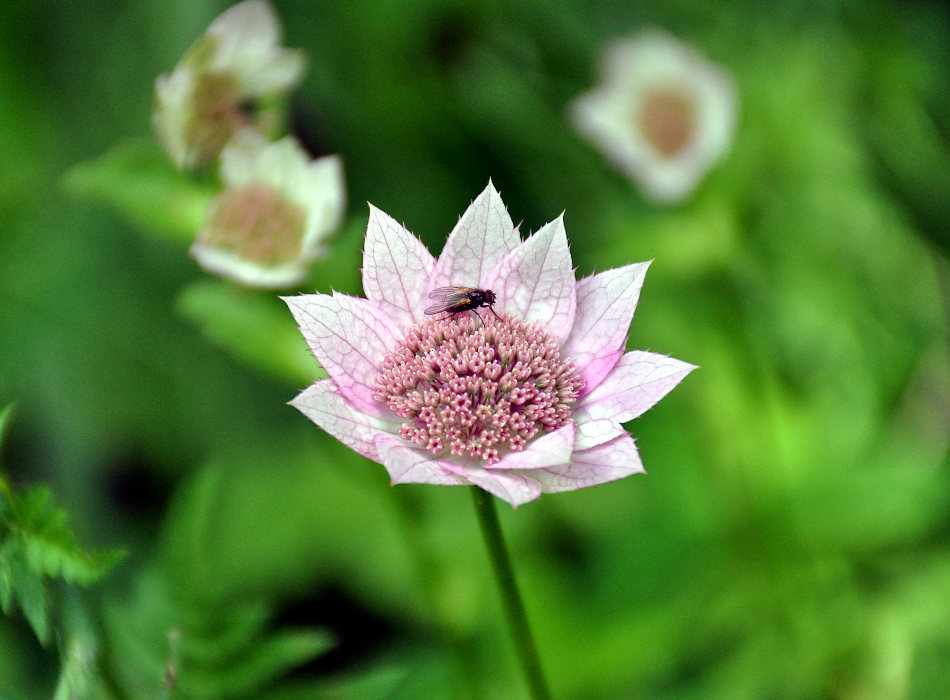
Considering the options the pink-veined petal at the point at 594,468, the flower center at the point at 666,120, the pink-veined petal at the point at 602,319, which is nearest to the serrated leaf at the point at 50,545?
the pink-veined petal at the point at 594,468

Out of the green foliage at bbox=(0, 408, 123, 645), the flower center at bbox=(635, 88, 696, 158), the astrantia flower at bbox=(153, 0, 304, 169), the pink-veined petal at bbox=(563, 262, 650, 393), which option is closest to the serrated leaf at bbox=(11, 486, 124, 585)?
the green foliage at bbox=(0, 408, 123, 645)

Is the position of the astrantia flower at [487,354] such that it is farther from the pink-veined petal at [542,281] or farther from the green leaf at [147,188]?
the green leaf at [147,188]

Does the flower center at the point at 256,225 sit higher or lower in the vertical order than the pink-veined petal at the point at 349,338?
higher

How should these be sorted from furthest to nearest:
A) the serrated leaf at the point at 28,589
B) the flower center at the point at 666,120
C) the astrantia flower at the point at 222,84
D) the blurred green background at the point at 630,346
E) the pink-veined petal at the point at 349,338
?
the flower center at the point at 666,120, the blurred green background at the point at 630,346, the astrantia flower at the point at 222,84, the pink-veined petal at the point at 349,338, the serrated leaf at the point at 28,589

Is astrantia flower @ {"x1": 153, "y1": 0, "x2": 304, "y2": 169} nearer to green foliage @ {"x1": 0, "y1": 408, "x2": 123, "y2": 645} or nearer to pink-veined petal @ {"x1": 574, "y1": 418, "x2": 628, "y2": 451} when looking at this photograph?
green foliage @ {"x1": 0, "y1": 408, "x2": 123, "y2": 645}

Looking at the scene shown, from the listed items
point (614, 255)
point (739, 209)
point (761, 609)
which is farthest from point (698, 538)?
point (739, 209)

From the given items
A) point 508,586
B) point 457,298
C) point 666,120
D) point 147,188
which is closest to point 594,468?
point 508,586

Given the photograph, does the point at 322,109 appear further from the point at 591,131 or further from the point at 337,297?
the point at 337,297
